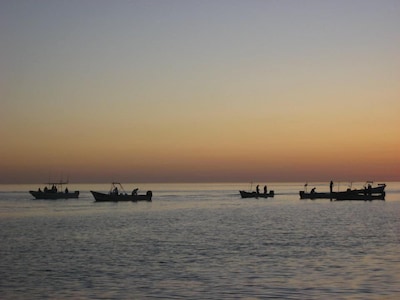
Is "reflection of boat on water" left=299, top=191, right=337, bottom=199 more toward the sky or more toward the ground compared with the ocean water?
more toward the sky

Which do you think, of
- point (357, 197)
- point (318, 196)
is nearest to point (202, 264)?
point (357, 197)

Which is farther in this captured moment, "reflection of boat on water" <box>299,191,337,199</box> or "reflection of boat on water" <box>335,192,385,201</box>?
"reflection of boat on water" <box>299,191,337,199</box>

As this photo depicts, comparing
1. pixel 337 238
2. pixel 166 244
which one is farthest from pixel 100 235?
pixel 337 238

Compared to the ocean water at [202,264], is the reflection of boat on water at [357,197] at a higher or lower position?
higher

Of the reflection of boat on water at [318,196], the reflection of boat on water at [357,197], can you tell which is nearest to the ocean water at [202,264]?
the reflection of boat on water at [357,197]

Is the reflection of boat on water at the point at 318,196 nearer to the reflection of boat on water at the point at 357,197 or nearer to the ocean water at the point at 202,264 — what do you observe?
the reflection of boat on water at the point at 357,197

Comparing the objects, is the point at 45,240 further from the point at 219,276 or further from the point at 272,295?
the point at 272,295

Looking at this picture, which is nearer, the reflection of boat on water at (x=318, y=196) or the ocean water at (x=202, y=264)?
the ocean water at (x=202, y=264)

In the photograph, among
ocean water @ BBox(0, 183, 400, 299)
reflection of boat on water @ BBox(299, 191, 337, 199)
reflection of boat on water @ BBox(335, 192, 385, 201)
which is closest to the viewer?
ocean water @ BBox(0, 183, 400, 299)

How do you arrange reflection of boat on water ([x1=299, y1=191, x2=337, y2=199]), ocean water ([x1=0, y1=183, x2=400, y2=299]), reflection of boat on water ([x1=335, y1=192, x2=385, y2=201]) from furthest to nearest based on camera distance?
reflection of boat on water ([x1=299, y1=191, x2=337, y2=199]) → reflection of boat on water ([x1=335, y1=192, x2=385, y2=201]) → ocean water ([x1=0, y1=183, x2=400, y2=299])

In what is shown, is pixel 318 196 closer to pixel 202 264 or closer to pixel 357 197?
pixel 357 197

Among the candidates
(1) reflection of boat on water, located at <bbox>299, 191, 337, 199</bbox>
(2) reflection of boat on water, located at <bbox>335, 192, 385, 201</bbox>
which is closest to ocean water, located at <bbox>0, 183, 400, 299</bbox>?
(2) reflection of boat on water, located at <bbox>335, 192, 385, 201</bbox>

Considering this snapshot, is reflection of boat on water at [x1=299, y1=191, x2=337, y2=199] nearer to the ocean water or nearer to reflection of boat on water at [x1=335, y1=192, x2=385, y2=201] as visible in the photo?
reflection of boat on water at [x1=335, y1=192, x2=385, y2=201]

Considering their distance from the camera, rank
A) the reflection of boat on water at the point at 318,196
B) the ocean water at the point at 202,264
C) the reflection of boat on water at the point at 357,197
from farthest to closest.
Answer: the reflection of boat on water at the point at 318,196, the reflection of boat on water at the point at 357,197, the ocean water at the point at 202,264
